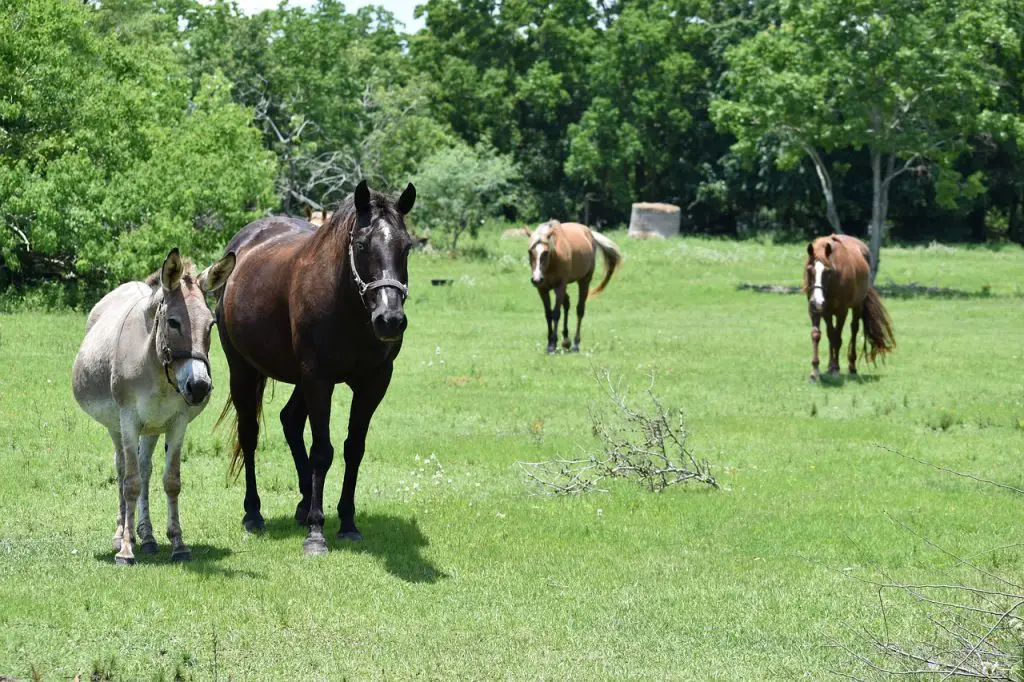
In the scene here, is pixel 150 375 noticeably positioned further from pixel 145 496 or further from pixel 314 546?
pixel 314 546

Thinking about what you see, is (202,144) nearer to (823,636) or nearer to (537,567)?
(537,567)

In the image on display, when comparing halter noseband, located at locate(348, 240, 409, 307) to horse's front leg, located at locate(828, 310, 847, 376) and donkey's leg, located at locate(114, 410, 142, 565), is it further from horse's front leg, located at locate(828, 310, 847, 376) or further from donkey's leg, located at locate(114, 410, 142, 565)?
horse's front leg, located at locate(828, 310, 847, 376)

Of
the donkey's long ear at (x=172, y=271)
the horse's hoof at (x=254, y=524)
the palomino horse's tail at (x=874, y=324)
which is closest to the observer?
the donkey's long ear at (x=172, y=271)

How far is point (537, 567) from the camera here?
7695 millimetres

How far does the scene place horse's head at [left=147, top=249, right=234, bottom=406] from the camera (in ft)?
22.5

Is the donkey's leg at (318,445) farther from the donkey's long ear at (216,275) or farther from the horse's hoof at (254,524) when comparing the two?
the donkey's long ear at (216,275)

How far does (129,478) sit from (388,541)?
1.83m

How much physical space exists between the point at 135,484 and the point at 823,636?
4.18m

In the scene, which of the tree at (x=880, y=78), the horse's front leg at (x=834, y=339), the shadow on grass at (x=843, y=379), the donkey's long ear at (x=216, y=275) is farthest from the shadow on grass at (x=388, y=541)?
the tree at (x=880, y=78)

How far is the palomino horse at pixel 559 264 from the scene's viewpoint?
66.1ft

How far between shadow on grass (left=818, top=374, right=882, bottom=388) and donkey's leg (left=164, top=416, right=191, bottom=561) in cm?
1073

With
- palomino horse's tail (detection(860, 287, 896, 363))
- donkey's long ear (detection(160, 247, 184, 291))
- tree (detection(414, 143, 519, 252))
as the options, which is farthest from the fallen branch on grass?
tree (detection(414, 143, 519, 252))

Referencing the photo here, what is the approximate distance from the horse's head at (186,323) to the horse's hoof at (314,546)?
1.39m

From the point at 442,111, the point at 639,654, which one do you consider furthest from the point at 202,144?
the point at 442,111
